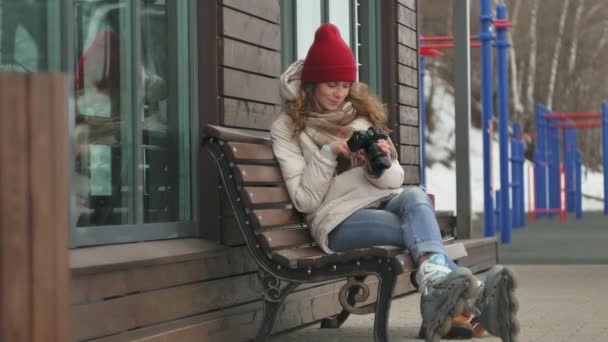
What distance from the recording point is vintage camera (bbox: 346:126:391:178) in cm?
547

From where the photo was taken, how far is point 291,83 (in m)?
5.87

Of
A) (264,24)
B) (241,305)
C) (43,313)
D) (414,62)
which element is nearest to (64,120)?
(43,313)

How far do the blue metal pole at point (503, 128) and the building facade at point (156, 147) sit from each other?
339 inches

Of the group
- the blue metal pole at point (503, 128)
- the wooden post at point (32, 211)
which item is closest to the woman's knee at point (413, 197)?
the wooden post at point (32, 211)

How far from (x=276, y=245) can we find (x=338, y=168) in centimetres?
58

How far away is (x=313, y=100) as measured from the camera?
584 centimetres

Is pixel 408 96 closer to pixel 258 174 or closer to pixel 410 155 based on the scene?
pixel 410 155

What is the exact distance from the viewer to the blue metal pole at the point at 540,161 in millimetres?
23619

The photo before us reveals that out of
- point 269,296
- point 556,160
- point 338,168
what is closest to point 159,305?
point 269,296

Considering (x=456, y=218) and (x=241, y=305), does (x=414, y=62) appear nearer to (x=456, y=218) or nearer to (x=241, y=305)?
(x=456, y=218)

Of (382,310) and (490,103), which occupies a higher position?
(490,103)

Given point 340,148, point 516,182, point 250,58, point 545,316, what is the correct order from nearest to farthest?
point 340,148 → point 250,58 → point 545,316 → point 516,182

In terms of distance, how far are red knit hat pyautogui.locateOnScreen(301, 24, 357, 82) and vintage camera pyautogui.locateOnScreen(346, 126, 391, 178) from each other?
14.6 inches

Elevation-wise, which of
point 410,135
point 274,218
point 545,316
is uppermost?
point 410,135
